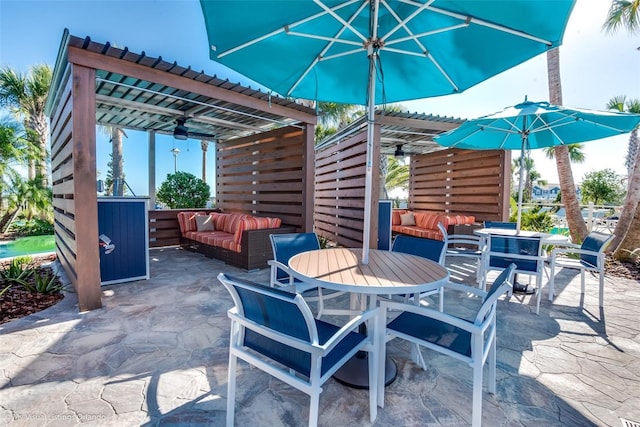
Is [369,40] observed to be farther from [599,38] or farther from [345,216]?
[599,38]

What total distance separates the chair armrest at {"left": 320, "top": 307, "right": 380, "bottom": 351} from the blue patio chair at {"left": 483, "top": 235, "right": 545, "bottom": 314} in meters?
2.50

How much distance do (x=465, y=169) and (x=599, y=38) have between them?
442 cm

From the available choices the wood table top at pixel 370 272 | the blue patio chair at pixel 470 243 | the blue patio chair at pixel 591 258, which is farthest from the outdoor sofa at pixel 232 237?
the blue patio chair at pixel 591 258

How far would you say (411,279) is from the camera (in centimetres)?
168

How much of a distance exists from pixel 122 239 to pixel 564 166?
825 centimetres

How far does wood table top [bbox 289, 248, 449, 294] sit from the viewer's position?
154 cm

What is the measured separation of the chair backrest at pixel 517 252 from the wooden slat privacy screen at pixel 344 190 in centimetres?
181

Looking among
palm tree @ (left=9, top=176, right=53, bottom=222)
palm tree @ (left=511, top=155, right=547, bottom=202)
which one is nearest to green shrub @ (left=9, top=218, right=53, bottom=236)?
palm tree @ (left=9, top=176, right=53, bottom=222)

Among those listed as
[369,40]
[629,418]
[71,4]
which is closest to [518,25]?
[369,40]

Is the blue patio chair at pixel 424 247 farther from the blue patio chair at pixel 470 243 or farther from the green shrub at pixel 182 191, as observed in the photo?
the green shrub at pixel 182 191

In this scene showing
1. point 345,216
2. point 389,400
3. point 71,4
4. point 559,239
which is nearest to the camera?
point 389,400

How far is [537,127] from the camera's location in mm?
4176

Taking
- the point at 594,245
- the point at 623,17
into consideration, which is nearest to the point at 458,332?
the point at 594,245

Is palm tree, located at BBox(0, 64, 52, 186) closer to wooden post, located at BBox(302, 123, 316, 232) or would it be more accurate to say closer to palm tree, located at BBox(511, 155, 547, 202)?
wooden post, located at BBox(302, 123, 316, 232)
